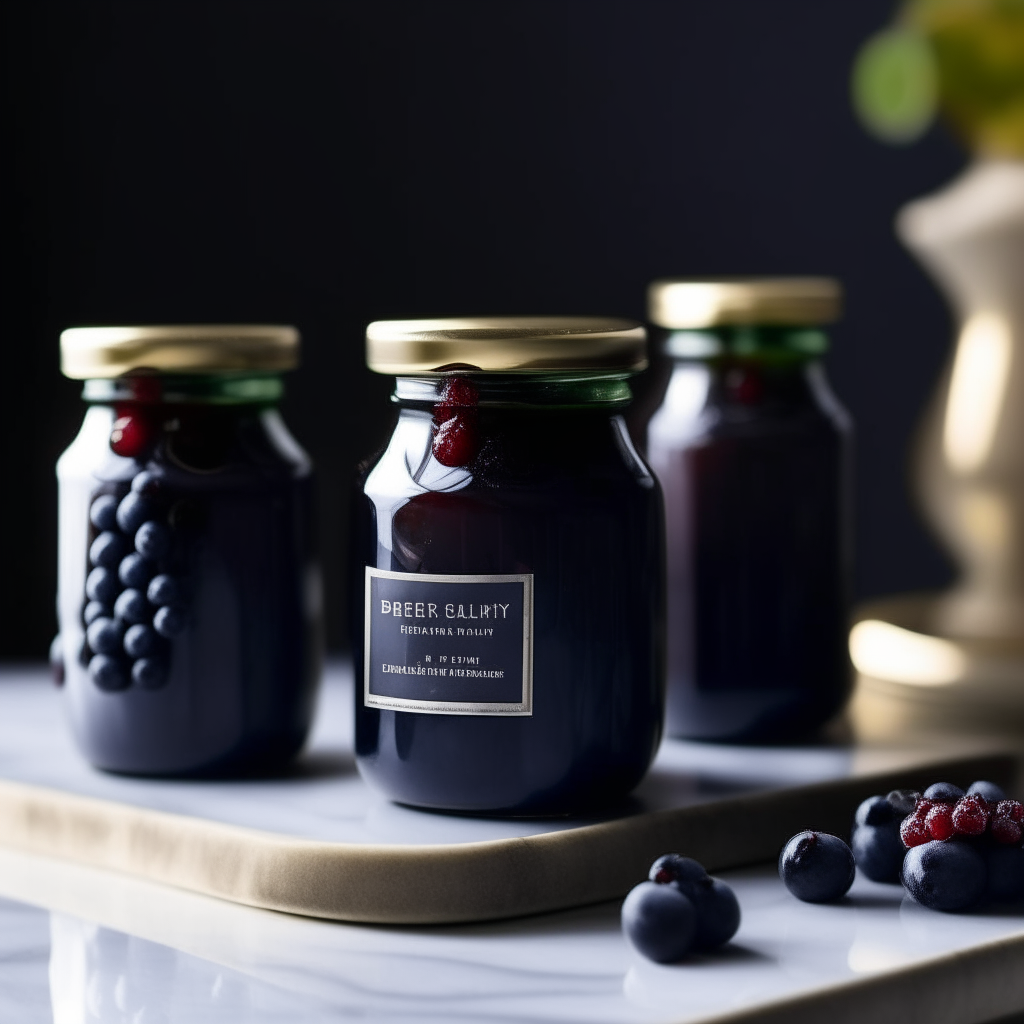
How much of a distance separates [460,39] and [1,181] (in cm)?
54

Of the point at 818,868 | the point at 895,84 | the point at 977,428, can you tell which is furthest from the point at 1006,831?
the point at 895,84

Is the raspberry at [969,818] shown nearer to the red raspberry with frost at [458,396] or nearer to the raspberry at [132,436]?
the red raspberry with frost at [458,396]

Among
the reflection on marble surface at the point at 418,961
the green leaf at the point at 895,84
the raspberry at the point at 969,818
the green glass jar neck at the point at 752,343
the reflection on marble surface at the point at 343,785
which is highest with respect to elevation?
the green leaf at the point at 895,84

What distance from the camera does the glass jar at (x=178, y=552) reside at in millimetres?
1017

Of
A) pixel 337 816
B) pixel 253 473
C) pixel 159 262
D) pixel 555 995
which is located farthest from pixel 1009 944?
pixel 159 262

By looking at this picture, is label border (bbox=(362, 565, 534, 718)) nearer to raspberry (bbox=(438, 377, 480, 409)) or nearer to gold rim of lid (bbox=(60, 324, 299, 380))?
raspberry (bbox=(438, 377, 480, 409))

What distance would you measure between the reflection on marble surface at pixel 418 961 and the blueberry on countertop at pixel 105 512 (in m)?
0.22

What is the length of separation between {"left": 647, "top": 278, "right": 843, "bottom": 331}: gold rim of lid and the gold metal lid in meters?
0.21

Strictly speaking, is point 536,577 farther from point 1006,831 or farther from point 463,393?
point 1006,831

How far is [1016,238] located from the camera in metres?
1.50

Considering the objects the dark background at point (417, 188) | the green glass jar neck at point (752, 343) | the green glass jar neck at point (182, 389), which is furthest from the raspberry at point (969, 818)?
the dark background at point (417, 188)

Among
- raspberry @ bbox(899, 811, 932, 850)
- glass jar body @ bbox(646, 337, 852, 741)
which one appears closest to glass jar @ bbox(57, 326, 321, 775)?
glass jar body @ bbox(646, 337, 852, 741)

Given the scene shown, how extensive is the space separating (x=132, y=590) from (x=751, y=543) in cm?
41

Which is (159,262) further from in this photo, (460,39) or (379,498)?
(379,498)
